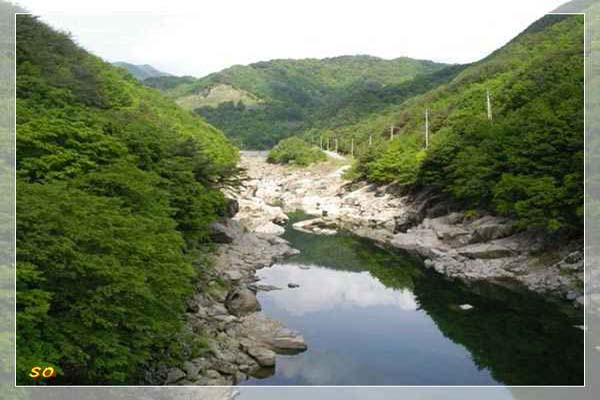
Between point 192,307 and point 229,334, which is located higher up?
point 192,307

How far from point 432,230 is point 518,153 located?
871 cm

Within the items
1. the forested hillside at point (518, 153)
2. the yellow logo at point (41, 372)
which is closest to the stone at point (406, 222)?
the forested hillside at point (518, 153)

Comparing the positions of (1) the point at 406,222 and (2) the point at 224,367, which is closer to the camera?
(2) the point at 224,367

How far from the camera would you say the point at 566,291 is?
21.6 meters

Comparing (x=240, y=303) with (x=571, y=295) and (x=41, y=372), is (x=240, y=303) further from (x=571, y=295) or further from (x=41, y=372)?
(x=571, y=295)

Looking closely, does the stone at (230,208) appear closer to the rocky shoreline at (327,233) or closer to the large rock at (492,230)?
the rocky shoreline at (327,233)

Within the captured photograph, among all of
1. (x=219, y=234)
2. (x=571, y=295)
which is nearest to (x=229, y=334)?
(x=219, y=234)

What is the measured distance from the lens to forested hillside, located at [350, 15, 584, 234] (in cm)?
2412

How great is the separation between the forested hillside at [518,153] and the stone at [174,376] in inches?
663

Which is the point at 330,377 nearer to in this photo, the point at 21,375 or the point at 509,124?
the point at 21,375

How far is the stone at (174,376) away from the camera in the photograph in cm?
1324

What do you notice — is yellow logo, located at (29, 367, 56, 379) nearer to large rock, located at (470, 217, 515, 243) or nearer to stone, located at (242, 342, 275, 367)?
stone, located at (242, 342, 275, 367)

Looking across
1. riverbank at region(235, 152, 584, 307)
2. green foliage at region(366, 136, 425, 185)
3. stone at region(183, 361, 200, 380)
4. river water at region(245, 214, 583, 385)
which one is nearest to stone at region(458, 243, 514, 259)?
riverbank at region(235, 152, 584, 307)

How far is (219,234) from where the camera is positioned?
1205 inches
